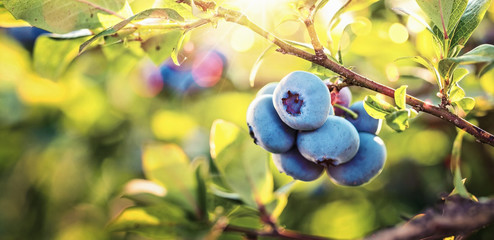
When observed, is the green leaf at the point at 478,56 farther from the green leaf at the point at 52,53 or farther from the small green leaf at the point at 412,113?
the green leaf at the point at 52,53

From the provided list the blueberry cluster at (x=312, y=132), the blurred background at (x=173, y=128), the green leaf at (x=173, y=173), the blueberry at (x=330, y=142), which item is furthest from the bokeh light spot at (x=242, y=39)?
the blueberry at (x=330, y=142)

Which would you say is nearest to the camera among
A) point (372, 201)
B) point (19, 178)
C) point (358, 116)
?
point (358, 116)

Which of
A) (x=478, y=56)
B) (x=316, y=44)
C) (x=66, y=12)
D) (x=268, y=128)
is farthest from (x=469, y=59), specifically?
(x=66, y=12)

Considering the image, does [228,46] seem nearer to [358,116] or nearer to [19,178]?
[358,116]

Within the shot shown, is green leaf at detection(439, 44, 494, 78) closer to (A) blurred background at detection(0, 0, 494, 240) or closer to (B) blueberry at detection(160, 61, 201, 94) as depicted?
(A) blurred background at detection(0, 0, 494, 240)

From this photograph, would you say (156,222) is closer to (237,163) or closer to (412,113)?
(237,163)

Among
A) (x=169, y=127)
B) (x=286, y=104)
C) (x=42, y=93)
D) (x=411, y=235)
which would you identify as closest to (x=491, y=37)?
(x=286, y=104)
